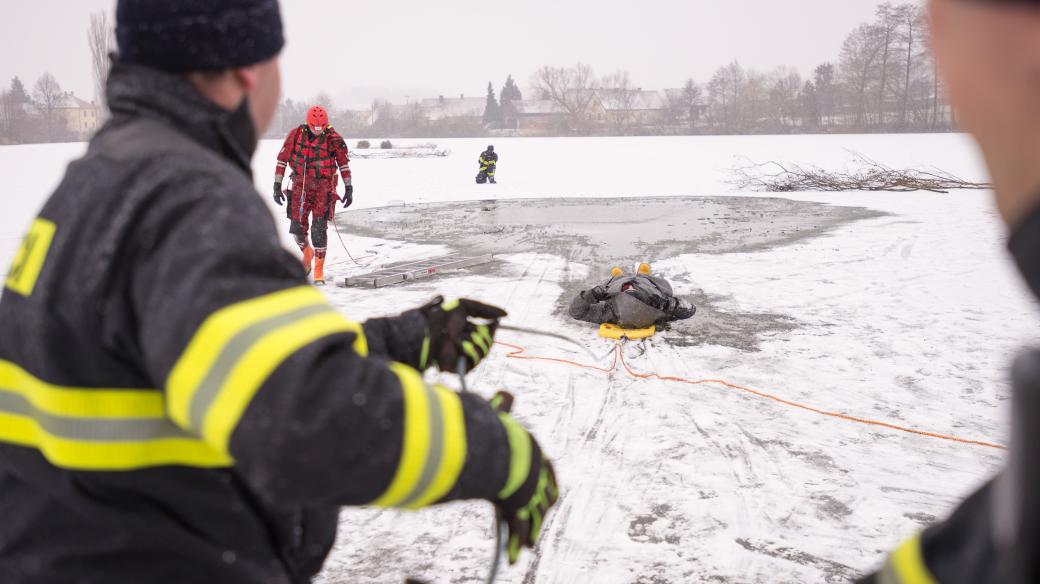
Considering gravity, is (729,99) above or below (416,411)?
above

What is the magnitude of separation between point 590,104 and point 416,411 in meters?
92.1

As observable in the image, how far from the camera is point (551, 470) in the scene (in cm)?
140

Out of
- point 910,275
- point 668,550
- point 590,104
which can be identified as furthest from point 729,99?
point 668,550

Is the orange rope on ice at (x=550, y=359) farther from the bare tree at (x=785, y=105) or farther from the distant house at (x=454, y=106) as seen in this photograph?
the distant house at (x=454, y=106)

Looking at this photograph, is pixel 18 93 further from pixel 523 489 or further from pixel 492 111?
pixel 523 489

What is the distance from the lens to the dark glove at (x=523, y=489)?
1.25m

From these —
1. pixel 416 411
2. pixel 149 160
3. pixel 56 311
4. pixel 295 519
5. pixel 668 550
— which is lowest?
pixel 668 550

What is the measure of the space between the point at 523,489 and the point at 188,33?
0.96 meters

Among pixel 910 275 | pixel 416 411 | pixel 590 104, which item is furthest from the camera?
pixel 590 104

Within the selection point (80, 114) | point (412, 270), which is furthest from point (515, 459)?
point (80, 114)

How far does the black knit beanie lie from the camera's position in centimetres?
118

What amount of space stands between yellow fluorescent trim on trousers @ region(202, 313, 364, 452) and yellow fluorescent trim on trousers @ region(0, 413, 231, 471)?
0.64ft

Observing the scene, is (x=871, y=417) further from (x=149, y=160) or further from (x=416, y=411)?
(x=149, y=160)

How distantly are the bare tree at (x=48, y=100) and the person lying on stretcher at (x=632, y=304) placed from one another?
7154 centimetres
